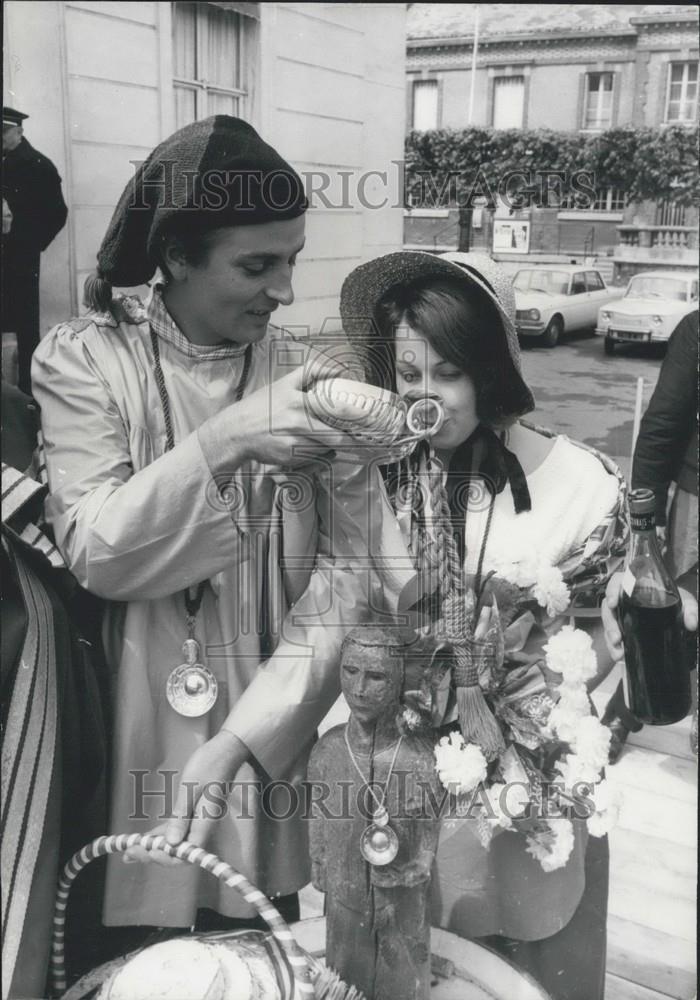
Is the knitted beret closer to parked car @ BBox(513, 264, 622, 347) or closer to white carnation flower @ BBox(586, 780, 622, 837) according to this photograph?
parked car @ BBox(513, 264, 622, 347)

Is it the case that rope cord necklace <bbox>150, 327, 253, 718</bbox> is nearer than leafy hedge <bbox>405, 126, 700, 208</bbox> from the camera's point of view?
Yes

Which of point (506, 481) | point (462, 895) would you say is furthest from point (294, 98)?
point (462, 895)

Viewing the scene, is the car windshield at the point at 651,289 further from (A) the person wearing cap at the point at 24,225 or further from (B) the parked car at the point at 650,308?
(A) the person wearing cap at the point at 24,225

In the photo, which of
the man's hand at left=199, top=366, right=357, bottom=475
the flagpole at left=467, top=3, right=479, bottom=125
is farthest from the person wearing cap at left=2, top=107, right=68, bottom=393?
the flagpole at left=467, top=3, right=479, bottom=125

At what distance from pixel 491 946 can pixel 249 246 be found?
3.97ft

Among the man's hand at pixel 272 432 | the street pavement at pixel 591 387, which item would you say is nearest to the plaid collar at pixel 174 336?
the man's hand at pixel 272 432

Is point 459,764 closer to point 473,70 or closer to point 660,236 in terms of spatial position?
point 660,236

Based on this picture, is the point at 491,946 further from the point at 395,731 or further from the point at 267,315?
the point at 267,315

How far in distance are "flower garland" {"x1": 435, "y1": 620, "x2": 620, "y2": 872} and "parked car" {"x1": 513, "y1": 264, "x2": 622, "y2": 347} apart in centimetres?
42

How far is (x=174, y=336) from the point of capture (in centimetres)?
138

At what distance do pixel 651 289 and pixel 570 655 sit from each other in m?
0.66

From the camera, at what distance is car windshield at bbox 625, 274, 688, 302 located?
5.41 feet

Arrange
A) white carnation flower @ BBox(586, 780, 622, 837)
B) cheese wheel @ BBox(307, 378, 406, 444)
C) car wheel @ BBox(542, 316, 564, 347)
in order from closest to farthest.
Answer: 1. cheese wheel @ BBox(307, 378, 406, 444)
2. white carnation flower @ BBox(586, 780, 622, 837)
3. car wheel @ BBox(542, 316, 564, 347)

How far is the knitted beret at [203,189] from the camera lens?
126 centimetres
